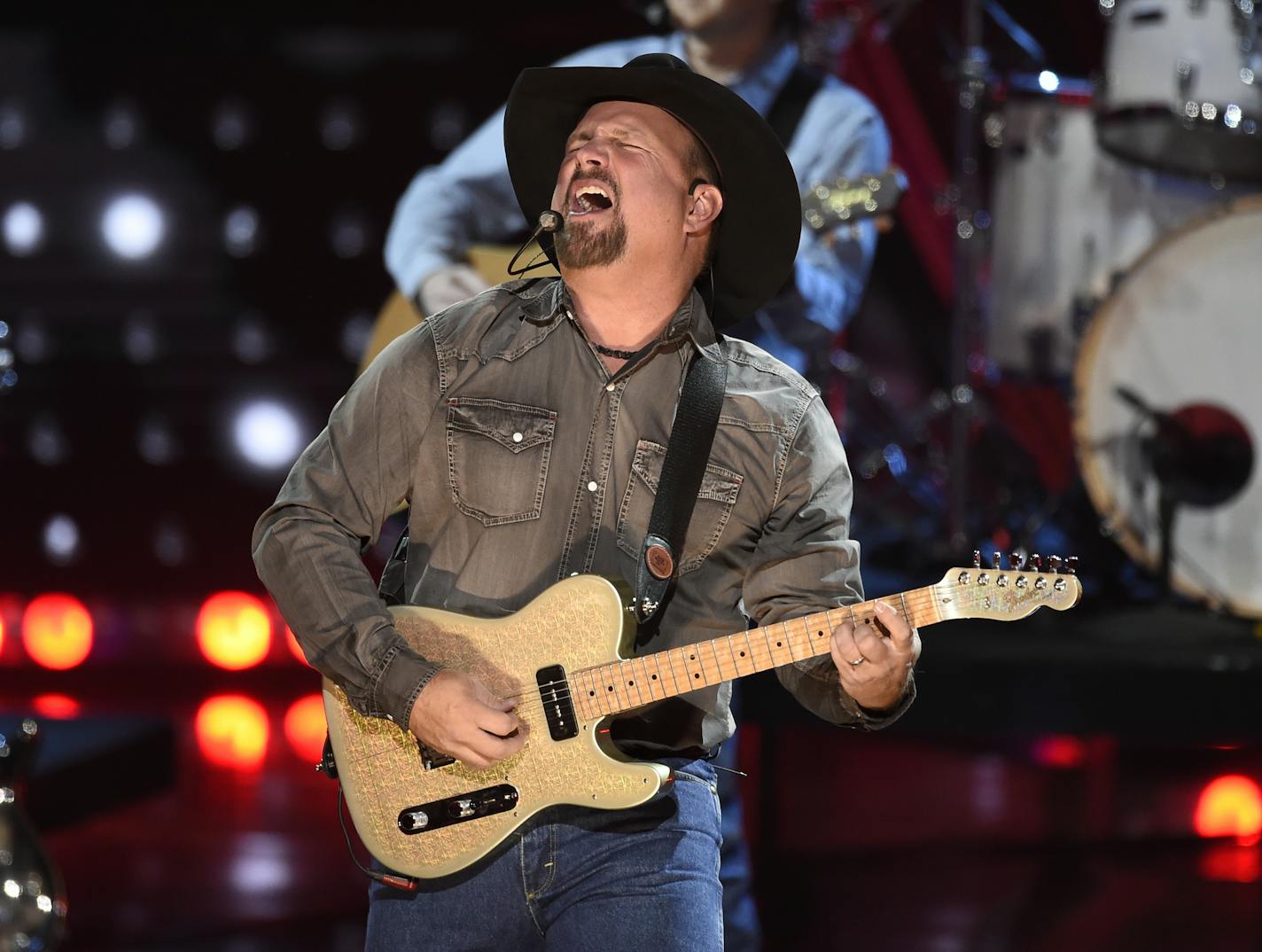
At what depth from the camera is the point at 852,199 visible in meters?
4.89

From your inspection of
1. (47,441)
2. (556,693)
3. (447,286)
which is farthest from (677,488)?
(47,441)

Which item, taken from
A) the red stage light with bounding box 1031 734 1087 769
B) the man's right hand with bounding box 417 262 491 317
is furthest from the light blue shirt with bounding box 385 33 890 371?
the red stage light with bounding box 1031 734 1087 769

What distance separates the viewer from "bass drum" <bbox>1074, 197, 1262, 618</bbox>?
568 cm

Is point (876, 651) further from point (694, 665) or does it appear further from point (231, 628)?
point (231, 628)

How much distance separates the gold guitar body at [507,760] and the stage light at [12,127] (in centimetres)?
481

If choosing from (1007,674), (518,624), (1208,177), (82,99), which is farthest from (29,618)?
(1208,177)

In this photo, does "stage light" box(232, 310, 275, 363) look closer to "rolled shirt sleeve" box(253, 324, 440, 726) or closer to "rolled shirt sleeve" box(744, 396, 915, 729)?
"rolled shirt sleeve" box(253, 324, 440, 726)

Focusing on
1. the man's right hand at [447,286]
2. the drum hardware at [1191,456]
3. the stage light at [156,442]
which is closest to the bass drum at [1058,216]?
the drum hardware at [1191,456]

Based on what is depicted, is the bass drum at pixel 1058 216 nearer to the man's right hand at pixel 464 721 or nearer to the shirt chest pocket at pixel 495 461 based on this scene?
the shirt chest pocket at pixel 495 461

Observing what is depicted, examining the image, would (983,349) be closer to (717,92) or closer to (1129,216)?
(1129,216)

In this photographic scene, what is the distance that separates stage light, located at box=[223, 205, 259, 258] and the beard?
4.05 metres

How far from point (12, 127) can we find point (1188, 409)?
5.14 m

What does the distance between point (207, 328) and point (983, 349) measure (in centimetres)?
342

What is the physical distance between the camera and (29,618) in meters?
6.76
